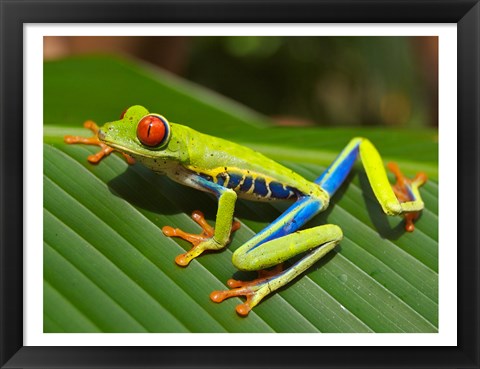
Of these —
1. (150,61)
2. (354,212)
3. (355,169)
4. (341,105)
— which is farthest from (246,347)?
(341,105)

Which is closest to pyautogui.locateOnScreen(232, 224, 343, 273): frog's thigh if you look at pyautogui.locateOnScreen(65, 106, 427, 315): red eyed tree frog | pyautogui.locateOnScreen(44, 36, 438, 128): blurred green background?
pyautogui.locateOnScreen(65, 106, 427, 315): red eyed tree frog

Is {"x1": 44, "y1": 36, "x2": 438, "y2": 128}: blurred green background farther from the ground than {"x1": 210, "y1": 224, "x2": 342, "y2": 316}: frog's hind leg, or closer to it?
farther from the ground

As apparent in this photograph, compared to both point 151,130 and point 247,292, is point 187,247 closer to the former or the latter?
point 247,292

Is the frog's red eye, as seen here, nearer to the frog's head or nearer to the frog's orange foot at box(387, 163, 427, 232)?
the frog's head

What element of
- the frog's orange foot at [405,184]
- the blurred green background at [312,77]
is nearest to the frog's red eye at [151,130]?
the frog's orange foot at [405,184]

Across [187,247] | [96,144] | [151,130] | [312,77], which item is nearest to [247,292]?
[187,247]

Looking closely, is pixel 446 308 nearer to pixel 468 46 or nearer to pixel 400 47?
pixel 468 46
